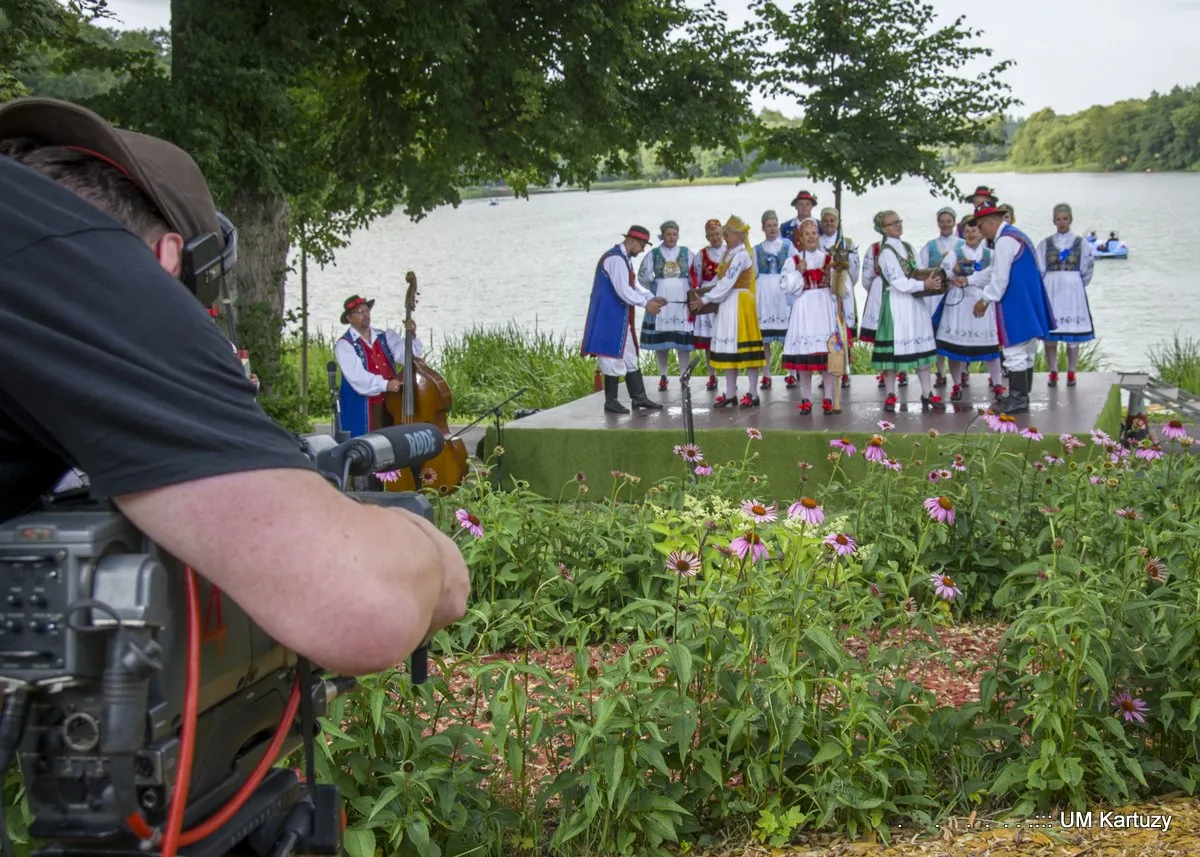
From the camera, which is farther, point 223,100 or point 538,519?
point 223,100

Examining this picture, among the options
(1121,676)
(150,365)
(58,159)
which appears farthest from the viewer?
(1121,676)

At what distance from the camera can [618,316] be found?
39.4 feet

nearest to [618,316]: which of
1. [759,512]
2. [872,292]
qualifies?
[872,292]

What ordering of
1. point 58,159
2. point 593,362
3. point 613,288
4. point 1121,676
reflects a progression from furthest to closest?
point 593,362, point 613,288, point 1121,676, point 58,159

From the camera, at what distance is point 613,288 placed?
39.2 ft

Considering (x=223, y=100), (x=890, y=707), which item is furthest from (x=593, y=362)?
(x=890, y=707)

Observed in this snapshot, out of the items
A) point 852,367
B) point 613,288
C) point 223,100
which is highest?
point 223,100

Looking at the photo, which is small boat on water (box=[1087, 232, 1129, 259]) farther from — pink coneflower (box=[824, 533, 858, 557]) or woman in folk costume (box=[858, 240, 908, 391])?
pink coneflower (box=[824, 533, 858, 557])

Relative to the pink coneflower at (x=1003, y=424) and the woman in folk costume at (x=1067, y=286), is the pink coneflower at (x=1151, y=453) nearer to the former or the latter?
the pink coneflower at (x=1003, y=424)

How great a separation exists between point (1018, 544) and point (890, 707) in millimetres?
2024

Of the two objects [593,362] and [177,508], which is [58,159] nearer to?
[177,508]

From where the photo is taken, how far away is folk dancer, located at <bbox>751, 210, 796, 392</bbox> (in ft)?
42.0

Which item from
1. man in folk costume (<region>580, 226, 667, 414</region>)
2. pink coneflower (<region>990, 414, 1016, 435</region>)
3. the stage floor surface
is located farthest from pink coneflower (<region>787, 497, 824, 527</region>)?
man in folk costume (<region>580, 226, 667, 414</region>)

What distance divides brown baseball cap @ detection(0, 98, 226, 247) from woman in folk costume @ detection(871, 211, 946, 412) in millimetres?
10539
